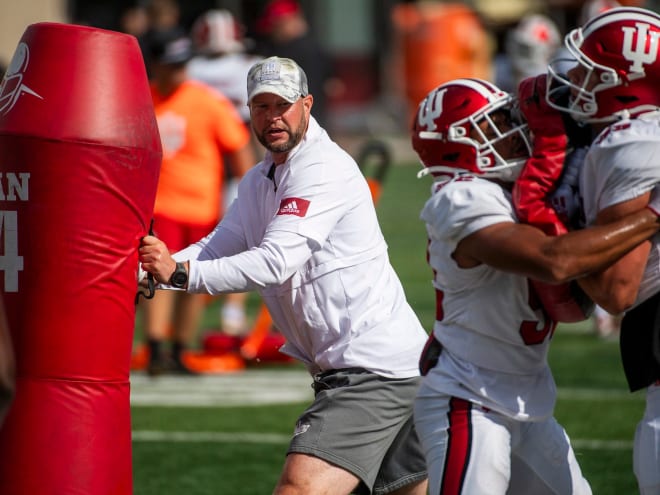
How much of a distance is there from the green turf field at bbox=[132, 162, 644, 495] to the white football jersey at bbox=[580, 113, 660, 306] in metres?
2.78

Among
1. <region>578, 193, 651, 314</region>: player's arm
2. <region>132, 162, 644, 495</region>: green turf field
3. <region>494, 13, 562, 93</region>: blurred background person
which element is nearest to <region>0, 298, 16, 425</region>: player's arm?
<region>578, 193, 651, 314</region>: player's arm

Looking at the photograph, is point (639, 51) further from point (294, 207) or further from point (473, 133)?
point (294, 207)

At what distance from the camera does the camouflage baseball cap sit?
4.53 metres

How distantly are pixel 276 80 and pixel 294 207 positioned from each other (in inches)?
17.2

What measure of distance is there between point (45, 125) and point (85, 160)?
0.17 m

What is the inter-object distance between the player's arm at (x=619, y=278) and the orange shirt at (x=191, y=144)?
19.2 feet

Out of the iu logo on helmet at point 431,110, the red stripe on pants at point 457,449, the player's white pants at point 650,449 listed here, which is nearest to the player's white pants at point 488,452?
the red stripe on pants at point 457,449

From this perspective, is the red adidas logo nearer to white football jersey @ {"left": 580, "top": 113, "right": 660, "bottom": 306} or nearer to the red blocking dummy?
the red blocking dummy

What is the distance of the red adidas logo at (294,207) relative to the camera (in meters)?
4.46

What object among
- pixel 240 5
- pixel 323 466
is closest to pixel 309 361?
pixel 323 466

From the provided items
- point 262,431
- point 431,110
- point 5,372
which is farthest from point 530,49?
point 5,372

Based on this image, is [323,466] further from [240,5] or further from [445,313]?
[240,5]

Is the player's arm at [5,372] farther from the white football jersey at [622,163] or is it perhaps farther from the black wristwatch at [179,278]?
the white football jersey at [622,163]

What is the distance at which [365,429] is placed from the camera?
15.2ft
